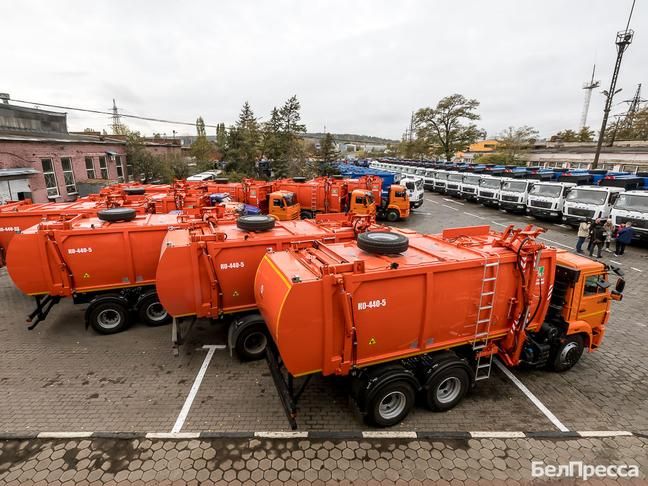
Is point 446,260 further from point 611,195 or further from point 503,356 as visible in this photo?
point 611,195

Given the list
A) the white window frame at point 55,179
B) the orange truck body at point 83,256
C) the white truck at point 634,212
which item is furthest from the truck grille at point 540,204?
the white window frame at point 55,179

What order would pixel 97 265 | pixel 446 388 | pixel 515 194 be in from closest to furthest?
pixel 446 388 < pixel 97 265 < pixel 515 194

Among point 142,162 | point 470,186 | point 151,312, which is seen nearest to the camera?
point 151,312

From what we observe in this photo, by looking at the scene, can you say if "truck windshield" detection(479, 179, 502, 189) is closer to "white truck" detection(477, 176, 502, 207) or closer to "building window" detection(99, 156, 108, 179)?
"white truck" detection(477, 176, 502, 207)

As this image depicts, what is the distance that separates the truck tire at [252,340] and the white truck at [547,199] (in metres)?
21.7

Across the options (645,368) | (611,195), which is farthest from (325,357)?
(611,195)

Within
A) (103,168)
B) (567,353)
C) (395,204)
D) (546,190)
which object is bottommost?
(567,353)

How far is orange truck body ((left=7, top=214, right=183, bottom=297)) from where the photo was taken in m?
7.84

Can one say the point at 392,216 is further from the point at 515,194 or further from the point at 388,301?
the point at 388,301

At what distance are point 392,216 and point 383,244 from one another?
734 inches

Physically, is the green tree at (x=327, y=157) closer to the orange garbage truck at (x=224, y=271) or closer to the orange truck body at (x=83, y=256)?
the orange truck body at (x=83, y=256)

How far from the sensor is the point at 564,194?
2147cm

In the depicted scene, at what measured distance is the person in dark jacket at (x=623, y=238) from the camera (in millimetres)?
15086

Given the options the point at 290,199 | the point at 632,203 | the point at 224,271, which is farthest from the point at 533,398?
the point at 632,203
